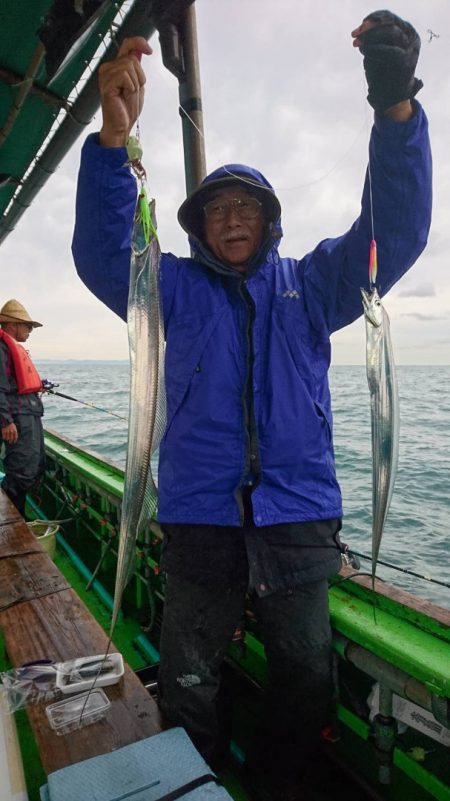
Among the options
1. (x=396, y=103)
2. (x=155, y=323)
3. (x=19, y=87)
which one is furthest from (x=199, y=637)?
(x=19, y=87)

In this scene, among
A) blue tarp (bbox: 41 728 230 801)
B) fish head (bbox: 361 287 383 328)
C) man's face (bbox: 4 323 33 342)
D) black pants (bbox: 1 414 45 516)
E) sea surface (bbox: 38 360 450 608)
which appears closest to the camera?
blue tarp (bbox: 41 728 230 801)

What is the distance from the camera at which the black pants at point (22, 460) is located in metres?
5.66

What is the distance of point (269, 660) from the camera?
2.11 metres

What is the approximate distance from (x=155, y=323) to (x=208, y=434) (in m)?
0.64

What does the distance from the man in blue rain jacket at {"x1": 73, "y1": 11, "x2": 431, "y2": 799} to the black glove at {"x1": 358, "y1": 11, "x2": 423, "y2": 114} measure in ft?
1.11

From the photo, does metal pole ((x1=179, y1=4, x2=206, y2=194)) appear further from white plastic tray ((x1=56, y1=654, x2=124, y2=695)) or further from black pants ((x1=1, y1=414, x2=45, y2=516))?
black pants ((x1=1, y1=414, x2=45, y2=516))

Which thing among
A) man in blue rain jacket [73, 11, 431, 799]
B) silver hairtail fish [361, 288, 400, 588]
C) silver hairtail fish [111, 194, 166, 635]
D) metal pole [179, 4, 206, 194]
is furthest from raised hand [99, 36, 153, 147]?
metal pole [179, 4, 206, 194]

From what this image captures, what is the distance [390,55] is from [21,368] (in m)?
5.50

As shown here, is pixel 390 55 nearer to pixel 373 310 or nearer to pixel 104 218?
pixel 373 310

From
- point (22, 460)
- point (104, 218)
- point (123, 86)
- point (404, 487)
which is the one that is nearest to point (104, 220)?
point (104, 218)

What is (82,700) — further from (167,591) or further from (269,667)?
(269,667)

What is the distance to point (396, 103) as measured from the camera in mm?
1705

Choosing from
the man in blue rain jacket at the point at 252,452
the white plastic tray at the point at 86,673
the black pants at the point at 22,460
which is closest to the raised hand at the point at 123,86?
the man in blue rain jacket at the point at 252,452

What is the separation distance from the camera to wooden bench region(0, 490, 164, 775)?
1.74 m
